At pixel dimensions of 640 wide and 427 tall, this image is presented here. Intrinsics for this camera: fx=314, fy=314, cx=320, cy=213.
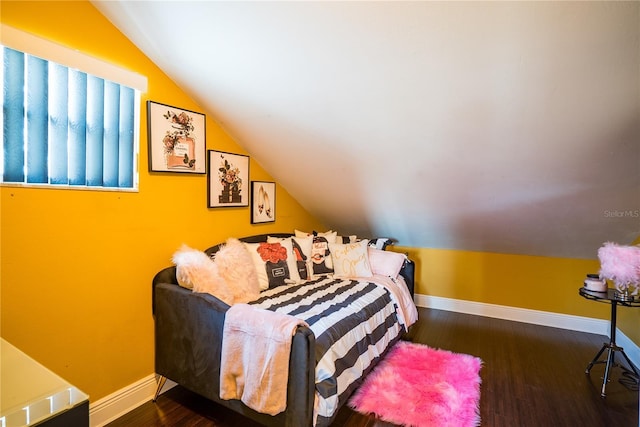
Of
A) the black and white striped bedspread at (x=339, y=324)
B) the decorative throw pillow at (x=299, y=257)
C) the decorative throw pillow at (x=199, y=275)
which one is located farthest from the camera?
the decorative throw pillow at (x=299, y=257)

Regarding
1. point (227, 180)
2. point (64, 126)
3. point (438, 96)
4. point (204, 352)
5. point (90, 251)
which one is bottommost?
point (204, 352)

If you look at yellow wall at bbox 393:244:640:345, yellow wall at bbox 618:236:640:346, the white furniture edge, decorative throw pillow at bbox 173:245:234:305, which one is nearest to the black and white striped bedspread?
decorative throw pillow at bbox 173:245:234:305

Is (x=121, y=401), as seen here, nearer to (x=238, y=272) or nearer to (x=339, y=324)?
(x=238, y=272)

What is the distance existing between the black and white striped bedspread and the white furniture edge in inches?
34.9

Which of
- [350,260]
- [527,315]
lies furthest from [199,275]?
[527,315]

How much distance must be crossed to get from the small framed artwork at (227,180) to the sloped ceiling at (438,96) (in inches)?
7.9

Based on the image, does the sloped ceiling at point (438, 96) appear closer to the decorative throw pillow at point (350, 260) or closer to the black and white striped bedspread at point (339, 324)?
the decorative throw pillow at point (350, 260)

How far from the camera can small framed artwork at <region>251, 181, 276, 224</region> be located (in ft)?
9.87

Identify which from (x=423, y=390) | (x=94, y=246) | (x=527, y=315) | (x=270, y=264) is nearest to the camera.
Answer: (x=94, y=246)

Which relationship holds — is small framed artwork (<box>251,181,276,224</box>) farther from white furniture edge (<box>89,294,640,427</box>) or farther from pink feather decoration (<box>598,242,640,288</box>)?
pink feather decoration (<box>598,242,640,288</box>)

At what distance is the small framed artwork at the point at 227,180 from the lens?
98.8 inches

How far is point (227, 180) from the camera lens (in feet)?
8.74

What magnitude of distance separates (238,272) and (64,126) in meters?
1.31

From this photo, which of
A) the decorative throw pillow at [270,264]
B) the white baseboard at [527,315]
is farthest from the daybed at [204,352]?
the white baseboard at [527,315]
